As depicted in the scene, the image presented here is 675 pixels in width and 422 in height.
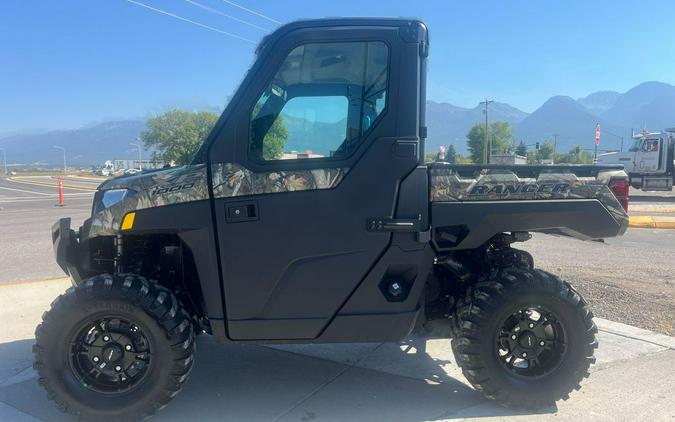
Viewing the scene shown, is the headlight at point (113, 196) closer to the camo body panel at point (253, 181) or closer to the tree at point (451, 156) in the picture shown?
the camo body panel at point (253, 181)

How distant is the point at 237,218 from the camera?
9.96ft

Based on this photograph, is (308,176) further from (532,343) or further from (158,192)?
(532,343)

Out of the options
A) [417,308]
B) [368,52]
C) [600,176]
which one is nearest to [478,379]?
[417,308]

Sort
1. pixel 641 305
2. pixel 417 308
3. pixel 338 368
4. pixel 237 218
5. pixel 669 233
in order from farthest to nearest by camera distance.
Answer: pixel 669 233 < pixel 641 305 < pixel 338 368 < pixel 417 308 < pixel 237 218

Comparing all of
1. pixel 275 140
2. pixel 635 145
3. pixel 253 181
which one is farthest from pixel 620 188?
pixel 635 145

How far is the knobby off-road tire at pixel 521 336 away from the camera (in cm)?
318

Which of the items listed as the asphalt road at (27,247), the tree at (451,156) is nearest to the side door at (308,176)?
the tree at (451,156)

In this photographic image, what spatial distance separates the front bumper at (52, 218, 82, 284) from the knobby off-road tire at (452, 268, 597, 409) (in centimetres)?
265

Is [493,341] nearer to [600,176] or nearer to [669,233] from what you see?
[600,176]

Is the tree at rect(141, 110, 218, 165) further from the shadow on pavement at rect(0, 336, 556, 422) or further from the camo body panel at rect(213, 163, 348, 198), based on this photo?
the shadow on pavement at rect(0, 336, 556, 422)

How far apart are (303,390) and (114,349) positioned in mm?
1313

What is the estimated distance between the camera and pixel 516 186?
10.6 feet

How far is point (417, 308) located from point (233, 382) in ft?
4.99

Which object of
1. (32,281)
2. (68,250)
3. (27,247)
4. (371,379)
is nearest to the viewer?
(68,250)
